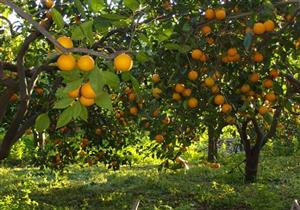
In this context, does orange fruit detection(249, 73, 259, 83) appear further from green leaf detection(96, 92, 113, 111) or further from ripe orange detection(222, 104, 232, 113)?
green leaf detection(96, 92, 113, 111)

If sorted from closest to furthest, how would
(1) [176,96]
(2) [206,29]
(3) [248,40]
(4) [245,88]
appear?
1. (3) [248,40]
2. (2) [206,29]
3. (1) [176,96]
4. (4) [245,88]

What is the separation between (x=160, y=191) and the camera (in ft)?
35.4

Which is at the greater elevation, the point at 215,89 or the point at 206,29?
the point at 206,29

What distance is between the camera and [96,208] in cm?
909

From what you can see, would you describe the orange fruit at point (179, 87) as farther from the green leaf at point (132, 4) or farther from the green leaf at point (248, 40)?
the green leaf at point (132, 4)

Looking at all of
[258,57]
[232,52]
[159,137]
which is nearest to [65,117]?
[232,52]

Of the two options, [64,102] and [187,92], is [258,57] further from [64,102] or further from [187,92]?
[64,102]

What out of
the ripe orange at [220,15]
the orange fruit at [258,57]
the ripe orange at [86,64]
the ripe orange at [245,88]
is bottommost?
the ripe orange at [86,64]

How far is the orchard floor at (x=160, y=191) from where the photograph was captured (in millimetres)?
9141

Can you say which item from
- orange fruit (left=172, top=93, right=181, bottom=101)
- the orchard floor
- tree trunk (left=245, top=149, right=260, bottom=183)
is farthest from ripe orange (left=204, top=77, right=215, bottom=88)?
tree trunk (left=245, top=149, right=260, bottom=183)

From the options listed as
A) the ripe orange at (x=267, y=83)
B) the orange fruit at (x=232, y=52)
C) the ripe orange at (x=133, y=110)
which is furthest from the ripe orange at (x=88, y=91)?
the ripe orange at (x=133, y=110)

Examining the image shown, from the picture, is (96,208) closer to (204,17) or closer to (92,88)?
(204,17)

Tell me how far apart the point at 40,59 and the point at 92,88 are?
200 inches

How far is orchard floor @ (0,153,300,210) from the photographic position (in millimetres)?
9141
